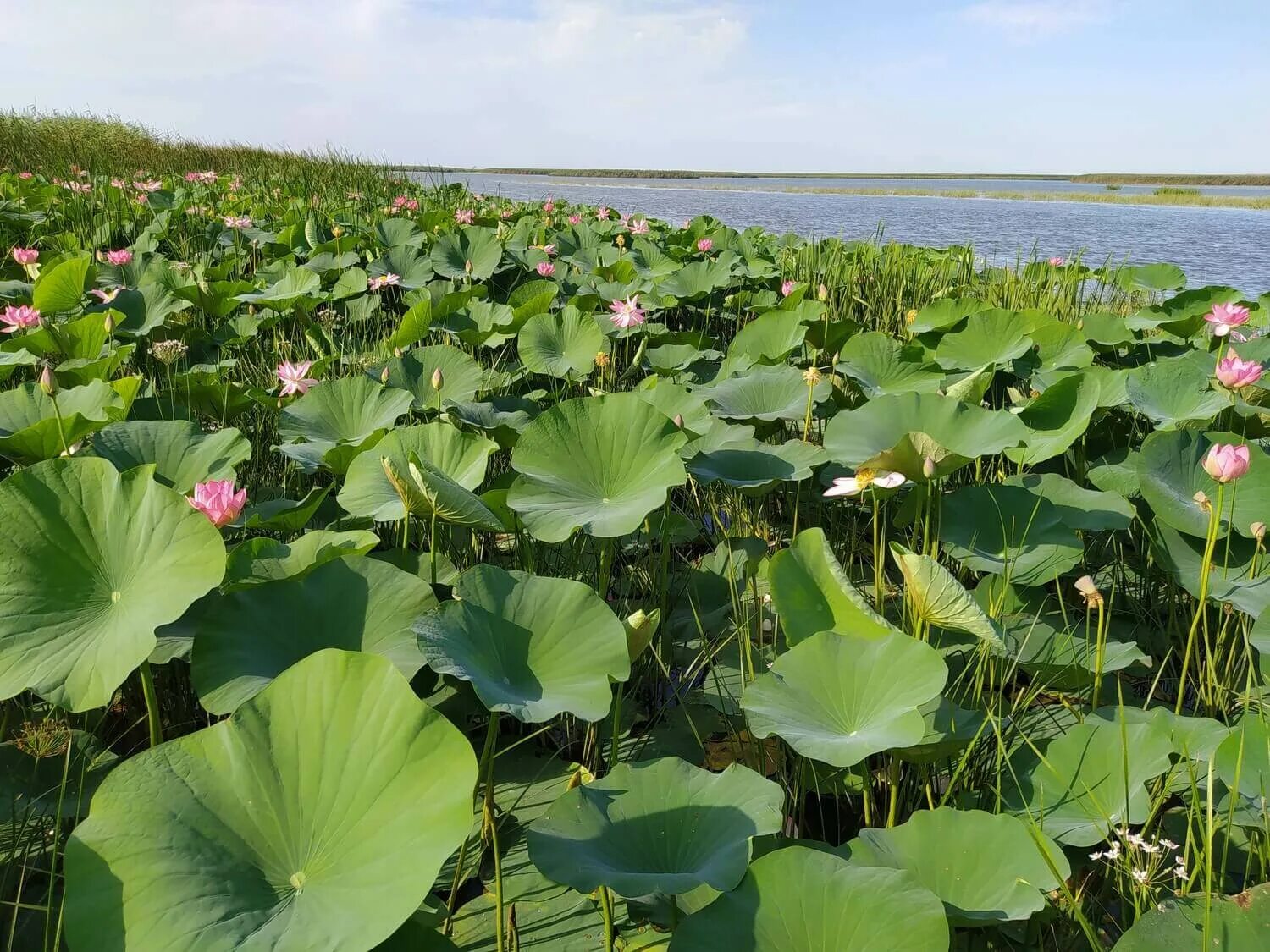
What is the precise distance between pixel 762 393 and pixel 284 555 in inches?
53.0

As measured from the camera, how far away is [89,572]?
112 cm

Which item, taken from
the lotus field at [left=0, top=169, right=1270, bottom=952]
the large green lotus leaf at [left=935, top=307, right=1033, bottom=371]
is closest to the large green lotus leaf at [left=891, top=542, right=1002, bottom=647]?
the lotus field at [left=0, top=169, right=1270, bottom=952]

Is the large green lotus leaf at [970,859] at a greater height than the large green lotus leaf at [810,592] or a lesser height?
lesser

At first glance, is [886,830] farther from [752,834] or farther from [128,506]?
[128,506]

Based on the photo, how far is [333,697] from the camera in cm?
86

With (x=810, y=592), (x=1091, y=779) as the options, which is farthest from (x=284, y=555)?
(x=1091, y=779)

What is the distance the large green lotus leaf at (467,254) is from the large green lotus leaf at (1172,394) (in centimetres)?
279

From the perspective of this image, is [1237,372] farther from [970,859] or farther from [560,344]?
[560,344]

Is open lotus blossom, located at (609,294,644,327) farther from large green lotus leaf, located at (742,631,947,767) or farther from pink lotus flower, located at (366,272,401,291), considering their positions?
large green lotus leaf, located at (742,631,947,767)

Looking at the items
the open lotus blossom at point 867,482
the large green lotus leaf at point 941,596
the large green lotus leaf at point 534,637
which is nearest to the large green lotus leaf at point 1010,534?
the open lotus blossom at point 867,482

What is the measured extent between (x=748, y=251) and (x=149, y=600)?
445cm

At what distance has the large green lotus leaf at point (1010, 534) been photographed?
62.7 inches

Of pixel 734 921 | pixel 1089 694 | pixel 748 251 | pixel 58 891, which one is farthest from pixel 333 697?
pixel 748 251

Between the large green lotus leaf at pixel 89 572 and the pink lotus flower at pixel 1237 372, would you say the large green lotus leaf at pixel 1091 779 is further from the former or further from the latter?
the pink lotus flower at pixel 1237 372
